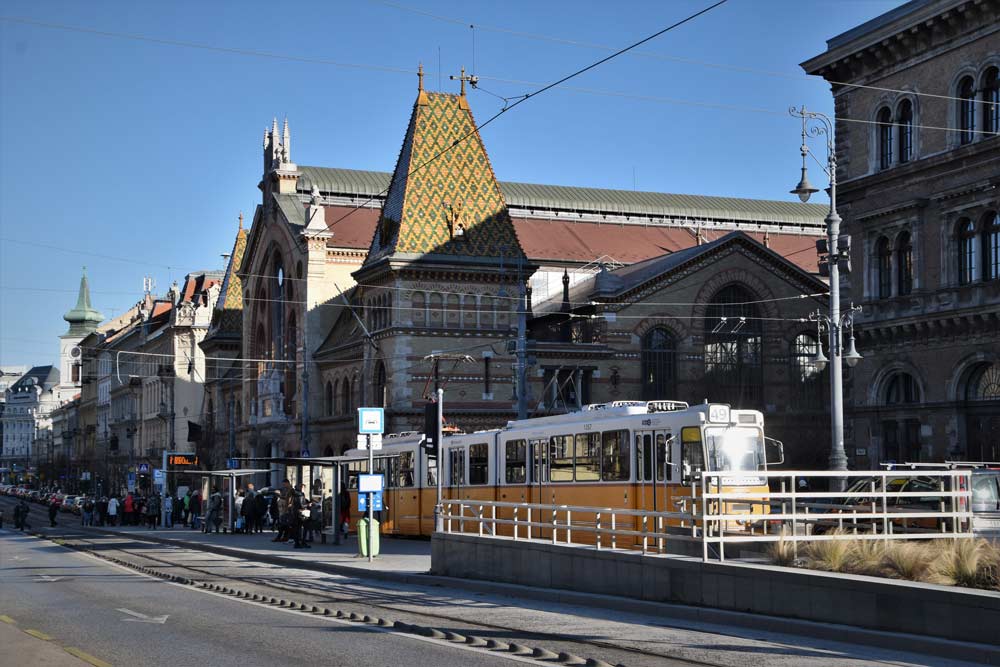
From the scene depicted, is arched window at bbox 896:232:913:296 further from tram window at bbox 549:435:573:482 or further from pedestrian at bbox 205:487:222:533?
pedestrian at bbox 205:487:222:533

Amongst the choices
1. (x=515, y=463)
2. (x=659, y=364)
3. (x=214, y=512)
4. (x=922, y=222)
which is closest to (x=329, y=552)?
(x=515, y=463)

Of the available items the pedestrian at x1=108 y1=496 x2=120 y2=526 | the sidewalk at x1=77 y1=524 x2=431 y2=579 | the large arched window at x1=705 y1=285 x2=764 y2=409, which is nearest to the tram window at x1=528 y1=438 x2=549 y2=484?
the sidewalk at x1=77 y1=524 x2=431 y2=579

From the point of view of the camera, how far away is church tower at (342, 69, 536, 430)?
195 feet

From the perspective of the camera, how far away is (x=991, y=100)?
4225 centimetres

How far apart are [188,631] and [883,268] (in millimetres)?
36079

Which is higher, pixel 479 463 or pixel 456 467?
pixel 479 463

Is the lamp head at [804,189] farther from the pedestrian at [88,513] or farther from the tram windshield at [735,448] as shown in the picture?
the pedestrian at [88,513]

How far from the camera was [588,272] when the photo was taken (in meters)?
74.2

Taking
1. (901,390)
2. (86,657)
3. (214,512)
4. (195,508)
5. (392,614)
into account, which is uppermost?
(901,390)

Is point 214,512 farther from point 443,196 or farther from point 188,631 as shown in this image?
point 188,631

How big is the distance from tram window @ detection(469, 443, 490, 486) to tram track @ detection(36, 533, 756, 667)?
7956 millimetres

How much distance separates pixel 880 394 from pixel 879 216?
20.6 feet

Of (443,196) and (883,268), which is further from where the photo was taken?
(443,196)

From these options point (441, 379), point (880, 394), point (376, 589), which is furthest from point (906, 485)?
point (441, 379)
